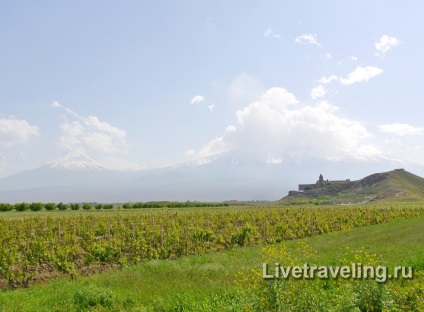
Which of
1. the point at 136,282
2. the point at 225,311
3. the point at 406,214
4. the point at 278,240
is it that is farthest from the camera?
the point at 406,214

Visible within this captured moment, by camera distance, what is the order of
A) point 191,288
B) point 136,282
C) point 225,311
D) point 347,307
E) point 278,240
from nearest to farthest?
1. point 347,307
2. point 225,311
3. point 191,288
4. point 136,282
5. point 278,240

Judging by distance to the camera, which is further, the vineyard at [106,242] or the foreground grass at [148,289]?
the vineyard at [106,242]

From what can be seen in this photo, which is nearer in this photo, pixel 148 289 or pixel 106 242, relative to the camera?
pixel 148 289

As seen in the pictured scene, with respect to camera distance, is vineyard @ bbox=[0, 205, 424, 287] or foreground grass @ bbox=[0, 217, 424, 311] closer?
foreground grass @ bbox=[0, 217, 424, 311]

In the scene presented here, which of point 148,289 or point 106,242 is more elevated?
point 106,242

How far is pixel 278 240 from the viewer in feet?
117

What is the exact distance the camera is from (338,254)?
21.6 metres

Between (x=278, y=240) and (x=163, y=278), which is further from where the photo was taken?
(x=278, y=240)

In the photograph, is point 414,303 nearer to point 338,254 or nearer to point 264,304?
point 264,304

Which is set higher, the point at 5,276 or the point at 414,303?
the point at 414,303

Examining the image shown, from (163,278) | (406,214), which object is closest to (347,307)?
(163,278)

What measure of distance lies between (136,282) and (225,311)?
6665 millimetres

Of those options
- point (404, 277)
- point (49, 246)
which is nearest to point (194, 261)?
point (49, 246)

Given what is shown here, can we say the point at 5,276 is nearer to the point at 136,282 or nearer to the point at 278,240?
the point at 136,282
